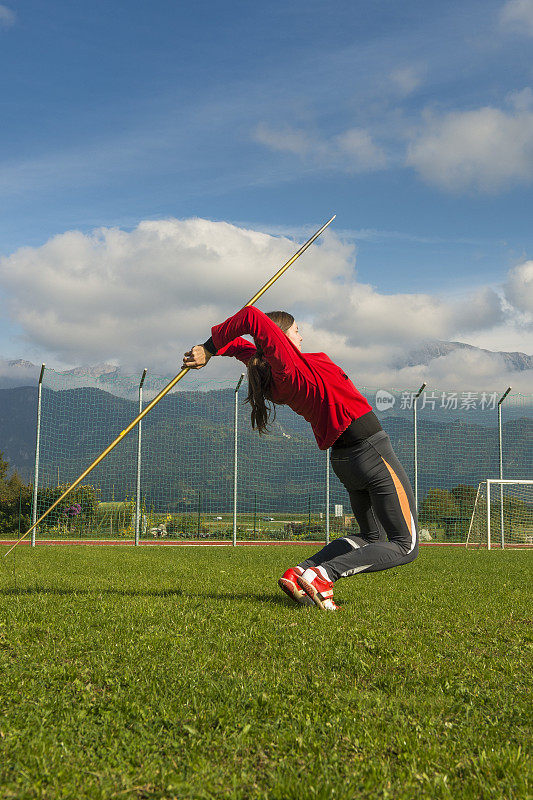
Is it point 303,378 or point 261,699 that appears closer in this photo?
point 261,699

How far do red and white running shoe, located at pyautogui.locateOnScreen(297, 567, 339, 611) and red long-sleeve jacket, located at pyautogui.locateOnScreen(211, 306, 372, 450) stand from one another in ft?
2.71

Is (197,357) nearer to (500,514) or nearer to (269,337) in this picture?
(269,337)

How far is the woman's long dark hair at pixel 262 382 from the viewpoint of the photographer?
4363 mm

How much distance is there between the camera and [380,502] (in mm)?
4359

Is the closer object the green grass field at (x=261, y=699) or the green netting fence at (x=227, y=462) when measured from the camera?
the green grass field at (x=261, y=699)

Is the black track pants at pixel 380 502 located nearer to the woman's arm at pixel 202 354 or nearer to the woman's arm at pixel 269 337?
the woman's arm at pixel 269 337

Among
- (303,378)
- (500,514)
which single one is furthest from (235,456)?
(303,378)

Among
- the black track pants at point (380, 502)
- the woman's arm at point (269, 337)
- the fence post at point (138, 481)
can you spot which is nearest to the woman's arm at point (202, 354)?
the woman's arm at point (269, 337)

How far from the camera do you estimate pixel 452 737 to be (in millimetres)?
2275

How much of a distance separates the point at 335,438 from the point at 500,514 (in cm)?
1319

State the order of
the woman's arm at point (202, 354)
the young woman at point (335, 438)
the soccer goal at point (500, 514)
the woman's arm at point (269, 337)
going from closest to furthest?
the woman's arm at point (269, 337), the young woman at point (335, 438), the woman's arm at point (202, 354), the soccer goal at point (500, 514)

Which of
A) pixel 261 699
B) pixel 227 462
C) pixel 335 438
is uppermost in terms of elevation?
pixel 227 462

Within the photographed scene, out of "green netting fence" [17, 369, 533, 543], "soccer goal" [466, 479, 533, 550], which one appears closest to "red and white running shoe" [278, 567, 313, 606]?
"green netting fence" [17, 369, 533, 543]

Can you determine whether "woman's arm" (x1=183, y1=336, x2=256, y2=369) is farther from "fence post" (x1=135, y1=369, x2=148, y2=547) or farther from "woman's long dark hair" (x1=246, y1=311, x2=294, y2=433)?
"fence post" (x1=135, y1=369, x2=148, y2=547)
